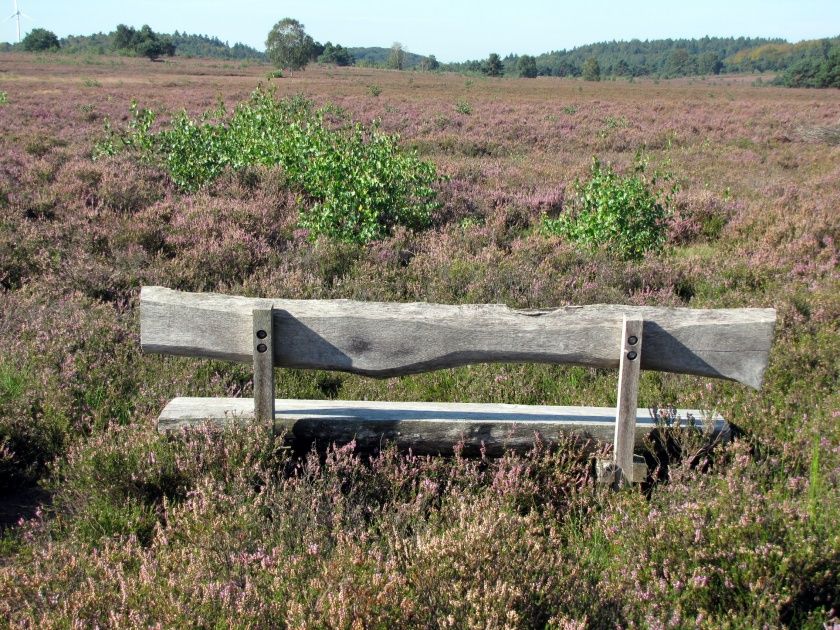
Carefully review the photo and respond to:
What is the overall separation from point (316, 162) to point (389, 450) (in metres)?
6.48

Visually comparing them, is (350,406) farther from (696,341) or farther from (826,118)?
(826,118)

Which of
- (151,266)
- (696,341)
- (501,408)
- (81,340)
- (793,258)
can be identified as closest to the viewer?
(696,341)

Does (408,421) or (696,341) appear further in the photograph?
(408,421)

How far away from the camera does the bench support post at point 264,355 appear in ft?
10.1

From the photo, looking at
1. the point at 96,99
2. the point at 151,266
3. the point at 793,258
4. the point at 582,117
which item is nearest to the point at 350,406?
the point at 151,266

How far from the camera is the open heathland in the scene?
2.38 m

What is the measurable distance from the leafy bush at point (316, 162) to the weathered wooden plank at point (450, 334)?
17.5 feet

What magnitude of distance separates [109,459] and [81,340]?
6.65 ft

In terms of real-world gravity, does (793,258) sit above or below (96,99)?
below

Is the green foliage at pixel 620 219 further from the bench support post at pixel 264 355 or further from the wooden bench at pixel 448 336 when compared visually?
the bench support post at pixel 264 355

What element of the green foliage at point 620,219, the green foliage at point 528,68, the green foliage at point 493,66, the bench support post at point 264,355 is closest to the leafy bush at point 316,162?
the green foliage at point 620,219

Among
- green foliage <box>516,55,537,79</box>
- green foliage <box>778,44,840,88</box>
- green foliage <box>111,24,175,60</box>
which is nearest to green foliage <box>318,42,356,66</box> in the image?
green foliage <box>111,24,175,60</box>

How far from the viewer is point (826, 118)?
2958 cm

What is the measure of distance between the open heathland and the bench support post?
0.22 meters
